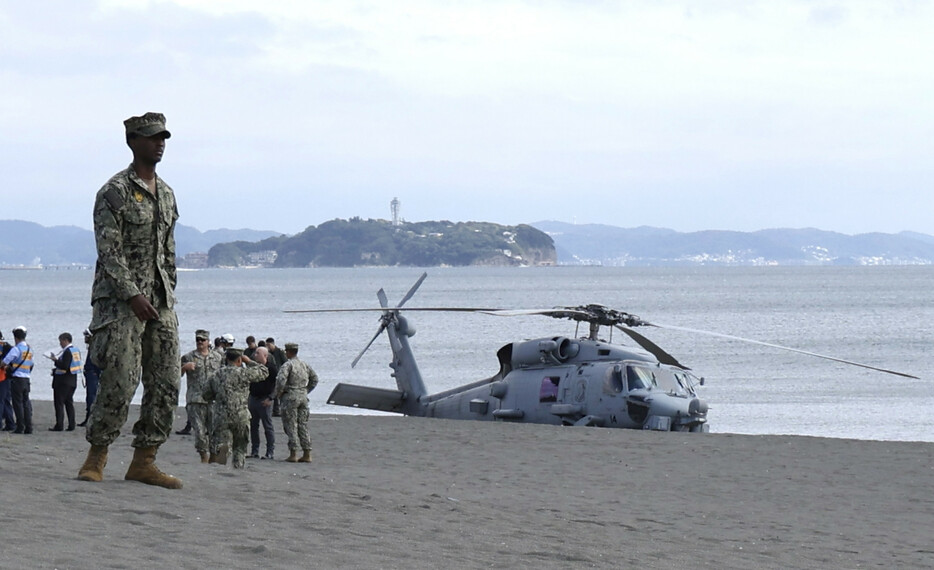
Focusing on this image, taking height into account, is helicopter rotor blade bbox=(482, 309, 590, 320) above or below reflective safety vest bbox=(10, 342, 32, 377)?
above

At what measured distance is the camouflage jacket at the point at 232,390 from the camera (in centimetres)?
1306

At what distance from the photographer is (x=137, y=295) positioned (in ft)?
23.6

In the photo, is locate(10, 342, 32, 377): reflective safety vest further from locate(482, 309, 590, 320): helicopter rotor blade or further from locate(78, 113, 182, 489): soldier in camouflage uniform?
locate(78, 113, 182, 489): soldier in camouflage uniform

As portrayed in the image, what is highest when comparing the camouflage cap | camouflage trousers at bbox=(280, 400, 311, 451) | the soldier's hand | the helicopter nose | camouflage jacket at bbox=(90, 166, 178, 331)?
the camouflage cap

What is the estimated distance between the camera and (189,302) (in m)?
128

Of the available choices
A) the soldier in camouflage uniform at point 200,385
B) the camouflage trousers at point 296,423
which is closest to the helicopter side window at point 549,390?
the camouflage trousers at point 296,423

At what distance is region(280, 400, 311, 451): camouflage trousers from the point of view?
47.5 ft

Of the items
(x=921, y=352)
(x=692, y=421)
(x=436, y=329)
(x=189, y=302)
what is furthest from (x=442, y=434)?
(x=189, y=302)

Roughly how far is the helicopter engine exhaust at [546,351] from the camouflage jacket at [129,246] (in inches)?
528

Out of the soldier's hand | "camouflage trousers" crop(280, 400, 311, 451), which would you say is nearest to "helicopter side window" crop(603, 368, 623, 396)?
"camouflage trousers" crop(280, 400, 311, 451)

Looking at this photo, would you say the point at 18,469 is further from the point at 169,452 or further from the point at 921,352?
the point at 921,352

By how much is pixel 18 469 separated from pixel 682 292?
146119mm

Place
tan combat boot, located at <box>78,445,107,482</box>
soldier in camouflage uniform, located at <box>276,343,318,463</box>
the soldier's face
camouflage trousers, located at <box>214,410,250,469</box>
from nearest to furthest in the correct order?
the soldier's face < tan combat boot, located at <box>78,445,107,482</box> < camouflage trousers, located at <box>214,410,250,469</box> < soldier in camouflage uniform, located at <box>276,343,318,463</box>

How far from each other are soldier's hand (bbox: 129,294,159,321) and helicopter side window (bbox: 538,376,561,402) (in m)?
13.9
